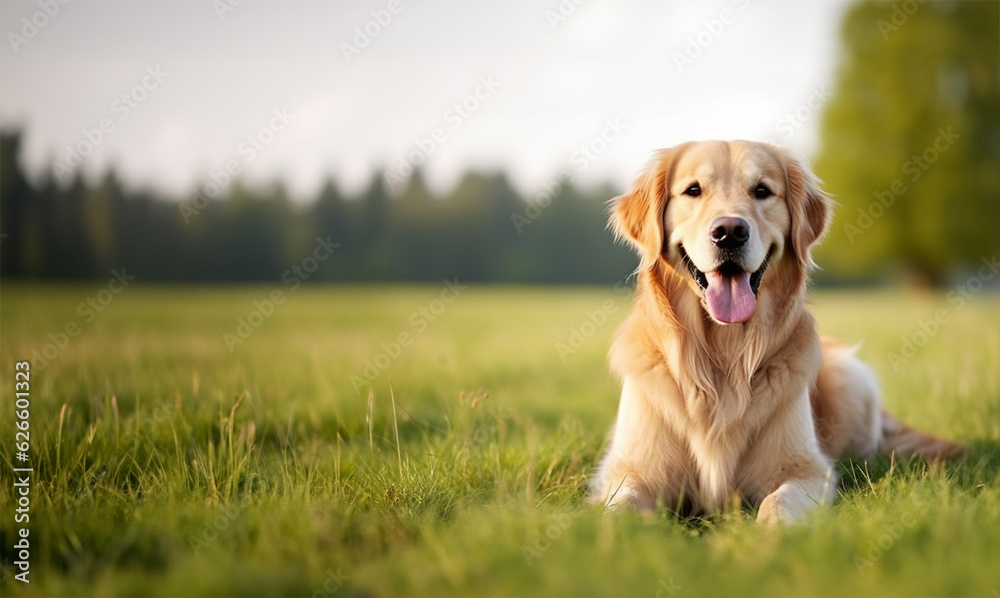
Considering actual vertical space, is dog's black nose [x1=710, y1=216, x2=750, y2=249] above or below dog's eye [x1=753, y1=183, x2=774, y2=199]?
below

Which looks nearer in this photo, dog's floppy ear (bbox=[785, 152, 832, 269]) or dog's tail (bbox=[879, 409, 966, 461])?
dog's floppy ear (bbox=[785, 152, 832, 269])

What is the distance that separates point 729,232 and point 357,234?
1641 inches

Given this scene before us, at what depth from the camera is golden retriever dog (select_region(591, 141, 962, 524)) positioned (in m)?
3.08

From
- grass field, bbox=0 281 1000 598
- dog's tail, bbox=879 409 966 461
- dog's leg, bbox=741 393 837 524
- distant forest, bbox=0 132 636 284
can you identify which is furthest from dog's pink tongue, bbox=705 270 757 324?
distant forest, bbox=0 132 636 284

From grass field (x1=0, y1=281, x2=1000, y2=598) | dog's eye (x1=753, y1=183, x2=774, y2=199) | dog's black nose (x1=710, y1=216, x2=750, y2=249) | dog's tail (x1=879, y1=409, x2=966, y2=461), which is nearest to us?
grass field (x1=0, y1=281, x2=1000, y2=598)

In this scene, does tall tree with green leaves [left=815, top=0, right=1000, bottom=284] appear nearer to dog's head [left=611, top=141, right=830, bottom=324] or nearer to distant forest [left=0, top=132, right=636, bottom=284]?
distant forest [left=0, top=132, right=636, bottom=284]

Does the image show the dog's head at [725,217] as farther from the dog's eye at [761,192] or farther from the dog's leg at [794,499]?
the dog's leg at [794,499]

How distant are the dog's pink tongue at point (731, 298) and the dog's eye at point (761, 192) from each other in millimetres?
405

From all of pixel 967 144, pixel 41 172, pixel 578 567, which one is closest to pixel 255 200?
pixel 41 172

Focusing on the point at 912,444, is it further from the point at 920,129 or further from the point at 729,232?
the point at 920,129

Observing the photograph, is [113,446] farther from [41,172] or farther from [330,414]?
[41,172]

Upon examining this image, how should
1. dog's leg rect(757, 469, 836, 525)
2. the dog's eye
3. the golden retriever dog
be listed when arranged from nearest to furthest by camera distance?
1. dog's leg rect(757, 469, 836, 525)
2. the golden retriever dog
3. the dog's eye

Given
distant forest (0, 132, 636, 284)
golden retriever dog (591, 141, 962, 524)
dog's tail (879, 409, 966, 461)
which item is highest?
golden retriever dog (591, 141, 962, 524)

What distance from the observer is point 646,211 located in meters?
3.43
